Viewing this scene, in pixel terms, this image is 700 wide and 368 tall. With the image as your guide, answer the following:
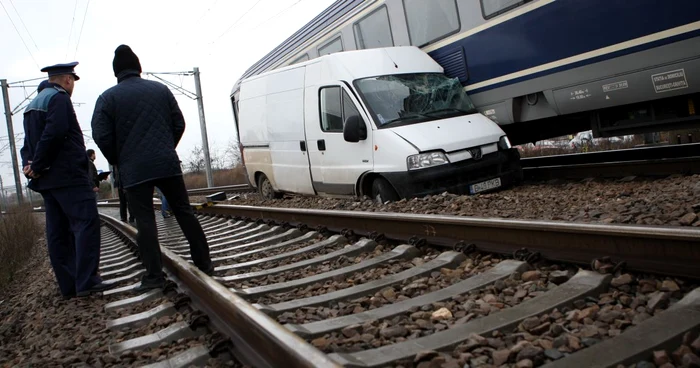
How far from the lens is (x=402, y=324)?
303cm

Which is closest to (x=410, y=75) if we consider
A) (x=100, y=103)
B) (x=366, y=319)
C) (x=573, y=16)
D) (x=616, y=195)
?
(x=573, y=16)

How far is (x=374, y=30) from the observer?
11.0 m

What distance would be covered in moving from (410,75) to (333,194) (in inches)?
86.8

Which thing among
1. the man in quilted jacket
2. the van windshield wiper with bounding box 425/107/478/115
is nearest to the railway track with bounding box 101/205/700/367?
the man in quilted jacket

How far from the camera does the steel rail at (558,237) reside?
3.04 m

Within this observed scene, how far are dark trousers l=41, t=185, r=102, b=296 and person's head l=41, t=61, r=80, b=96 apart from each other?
88cm

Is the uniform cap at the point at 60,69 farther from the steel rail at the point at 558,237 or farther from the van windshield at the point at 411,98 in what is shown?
the van windshield at the point at 411,98

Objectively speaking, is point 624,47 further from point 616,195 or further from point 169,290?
point 169,290

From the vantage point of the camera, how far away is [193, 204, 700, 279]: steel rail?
304 centimetres

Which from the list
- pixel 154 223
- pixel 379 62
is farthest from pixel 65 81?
pixel 379 62

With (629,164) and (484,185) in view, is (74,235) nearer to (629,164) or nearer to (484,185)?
(484,185)

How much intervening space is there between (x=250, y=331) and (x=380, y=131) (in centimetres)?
530

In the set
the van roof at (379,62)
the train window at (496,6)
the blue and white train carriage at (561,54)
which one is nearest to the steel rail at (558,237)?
the van roof at (379,62)

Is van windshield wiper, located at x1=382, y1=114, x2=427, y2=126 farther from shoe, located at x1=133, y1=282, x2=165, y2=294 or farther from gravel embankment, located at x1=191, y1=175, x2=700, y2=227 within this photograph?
shoe, located at x1=133, y1=282, x2=165, y2=294
